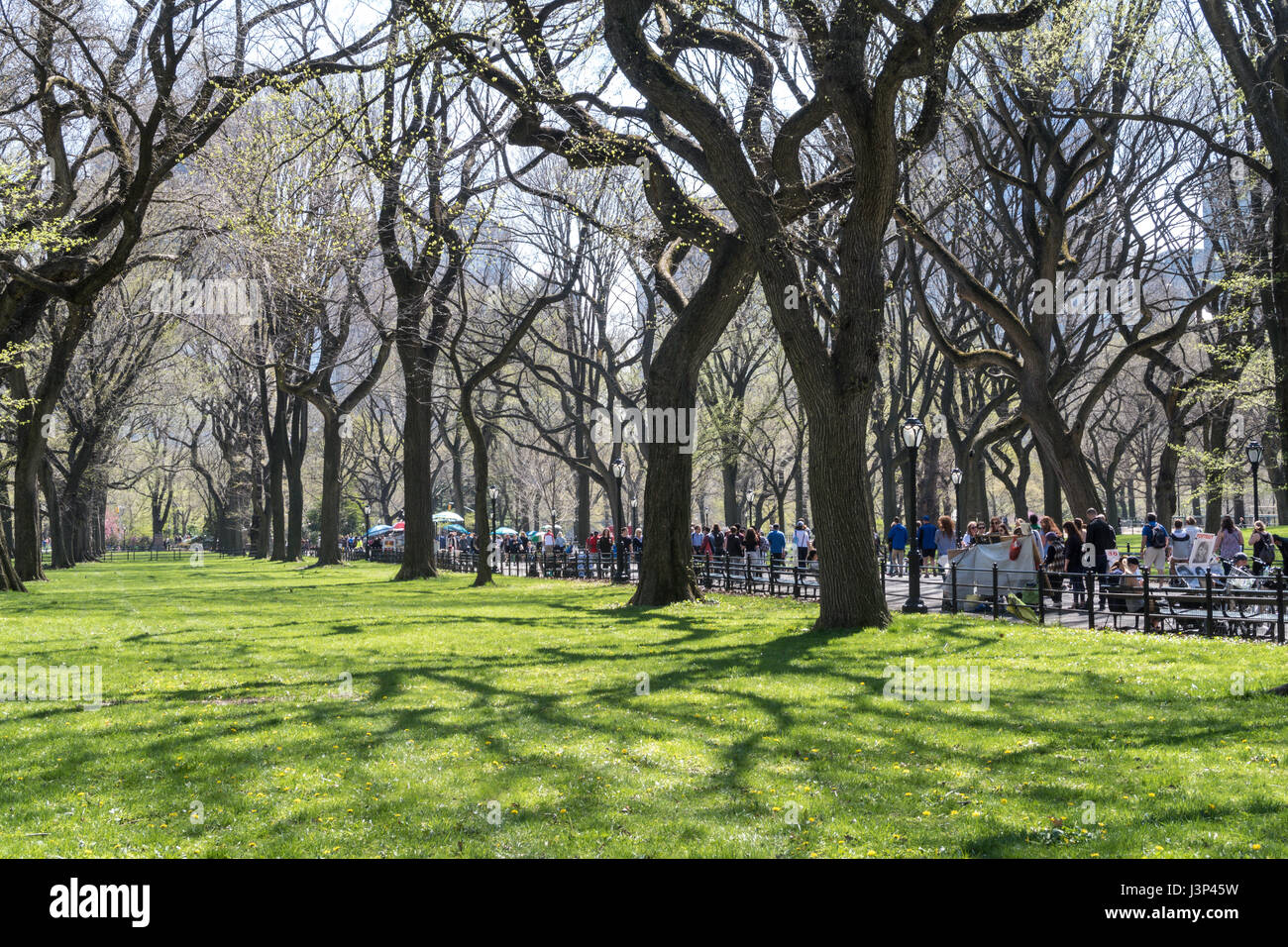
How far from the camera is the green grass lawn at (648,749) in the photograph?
224 inches

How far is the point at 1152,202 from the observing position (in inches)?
1054

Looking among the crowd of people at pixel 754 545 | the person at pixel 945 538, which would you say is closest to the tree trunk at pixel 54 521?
the crowd of people at pixel 754 545

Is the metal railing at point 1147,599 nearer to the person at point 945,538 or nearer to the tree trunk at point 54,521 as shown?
the person at point 945,538

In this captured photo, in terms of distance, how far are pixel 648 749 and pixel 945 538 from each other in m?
19.0

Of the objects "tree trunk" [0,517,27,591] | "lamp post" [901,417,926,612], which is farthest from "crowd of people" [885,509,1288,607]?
"tree trunk" [0,517,27,591]

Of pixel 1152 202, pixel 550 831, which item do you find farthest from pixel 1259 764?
pixel 1152 202

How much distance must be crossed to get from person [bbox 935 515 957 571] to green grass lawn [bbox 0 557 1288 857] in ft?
32.9

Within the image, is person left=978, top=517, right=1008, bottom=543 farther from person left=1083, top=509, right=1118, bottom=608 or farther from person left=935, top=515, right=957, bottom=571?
person left=1083, top=509, right=1118, bottom=608

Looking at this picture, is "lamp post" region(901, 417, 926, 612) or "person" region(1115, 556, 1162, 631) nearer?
"person" region(1115, 556, 1162, 631)

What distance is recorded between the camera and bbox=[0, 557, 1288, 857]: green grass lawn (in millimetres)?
5699

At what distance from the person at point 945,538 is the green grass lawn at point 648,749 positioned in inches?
395
